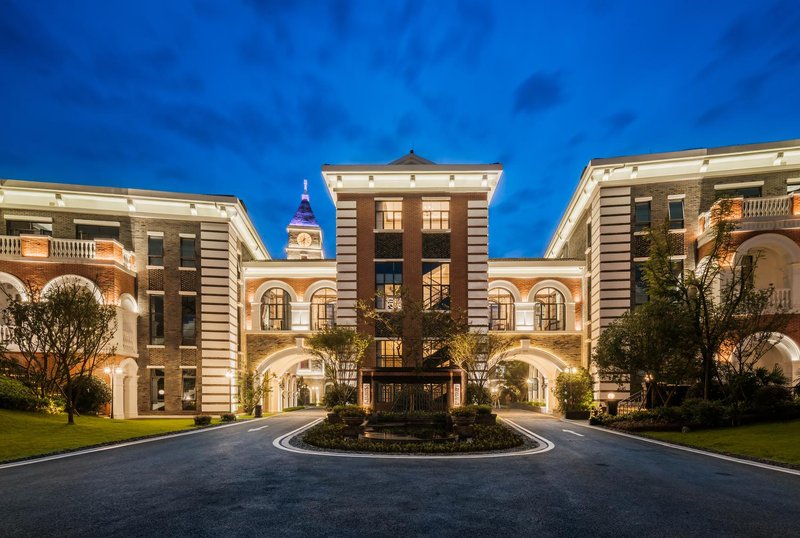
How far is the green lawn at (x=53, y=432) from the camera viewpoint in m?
13.8

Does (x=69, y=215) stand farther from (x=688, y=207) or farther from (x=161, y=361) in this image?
(x=688, y=207)

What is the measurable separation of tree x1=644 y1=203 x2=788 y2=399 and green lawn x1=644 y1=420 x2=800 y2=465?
2.45 m

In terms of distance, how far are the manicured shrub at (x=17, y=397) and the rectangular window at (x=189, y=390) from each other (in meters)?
8.20

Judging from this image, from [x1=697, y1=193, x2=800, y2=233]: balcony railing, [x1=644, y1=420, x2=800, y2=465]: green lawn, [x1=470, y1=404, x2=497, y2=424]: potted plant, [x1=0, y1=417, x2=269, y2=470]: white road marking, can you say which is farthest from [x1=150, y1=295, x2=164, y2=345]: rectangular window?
[x1=697, y1=193, x2=800, y2=233]: balcony railing

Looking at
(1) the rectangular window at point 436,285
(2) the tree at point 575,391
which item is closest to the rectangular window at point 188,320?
(1) the rectangular window at point 436,285

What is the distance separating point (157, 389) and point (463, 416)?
63.9 ft

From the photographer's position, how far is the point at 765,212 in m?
23.1

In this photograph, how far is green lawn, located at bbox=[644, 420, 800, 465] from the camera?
41.9 feet

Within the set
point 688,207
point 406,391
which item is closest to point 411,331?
point 406,391

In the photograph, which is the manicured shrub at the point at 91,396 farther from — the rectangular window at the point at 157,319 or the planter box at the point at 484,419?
the planter box at the point at 484,419

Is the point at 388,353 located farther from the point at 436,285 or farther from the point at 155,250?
the point at 155,250

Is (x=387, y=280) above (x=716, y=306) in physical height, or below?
above

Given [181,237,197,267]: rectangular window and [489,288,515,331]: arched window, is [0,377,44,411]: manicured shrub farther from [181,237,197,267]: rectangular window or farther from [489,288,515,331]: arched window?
[489,288,515,331]: arched window

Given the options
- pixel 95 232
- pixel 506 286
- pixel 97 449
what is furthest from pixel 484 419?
pixel 95 232
